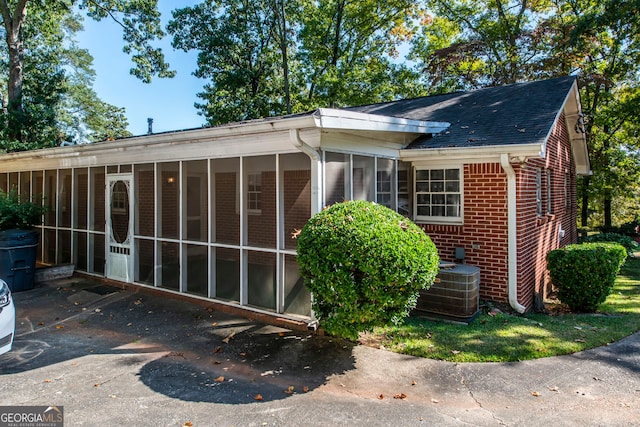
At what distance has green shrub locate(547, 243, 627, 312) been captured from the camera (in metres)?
7.09

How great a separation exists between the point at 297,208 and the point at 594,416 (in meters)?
4.16

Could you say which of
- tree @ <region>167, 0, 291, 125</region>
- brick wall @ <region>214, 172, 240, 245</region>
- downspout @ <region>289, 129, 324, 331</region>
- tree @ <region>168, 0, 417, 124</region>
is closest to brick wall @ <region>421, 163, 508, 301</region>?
downspout @ <region>289, 129, 324, 331</region>

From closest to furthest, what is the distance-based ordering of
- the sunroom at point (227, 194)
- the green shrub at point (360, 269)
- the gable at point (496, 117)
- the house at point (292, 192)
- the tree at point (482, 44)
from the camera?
the green shrub at point (360, 269) < the sunroom at point (227, 194) < the house at point (292, 192) < the gable at point (496, 117) < the tree at point (482, 44)

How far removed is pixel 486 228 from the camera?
702 centimetres

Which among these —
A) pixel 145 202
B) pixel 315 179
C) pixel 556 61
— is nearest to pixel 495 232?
pixel 315 179

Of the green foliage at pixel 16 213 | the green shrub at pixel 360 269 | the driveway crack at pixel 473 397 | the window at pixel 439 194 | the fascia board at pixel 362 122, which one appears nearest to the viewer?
the driveway crack at pixel 473 397

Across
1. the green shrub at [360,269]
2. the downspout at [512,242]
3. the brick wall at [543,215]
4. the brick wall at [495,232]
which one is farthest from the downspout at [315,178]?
the brick wall at [543,215]

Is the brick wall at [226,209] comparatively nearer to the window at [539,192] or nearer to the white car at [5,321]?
the white car at [5,321]

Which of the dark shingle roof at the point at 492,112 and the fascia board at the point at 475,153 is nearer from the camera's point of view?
the fascia board at the point at 475,153

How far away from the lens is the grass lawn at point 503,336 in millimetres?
4992

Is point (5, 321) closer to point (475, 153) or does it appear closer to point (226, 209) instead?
point (226, 209)

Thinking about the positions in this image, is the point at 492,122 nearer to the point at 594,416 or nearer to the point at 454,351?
the point at 454,351

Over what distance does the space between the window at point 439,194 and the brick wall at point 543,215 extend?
3.42 ft

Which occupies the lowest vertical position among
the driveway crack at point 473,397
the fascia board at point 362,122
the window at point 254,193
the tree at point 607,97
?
the driveway crack at point 473,397
